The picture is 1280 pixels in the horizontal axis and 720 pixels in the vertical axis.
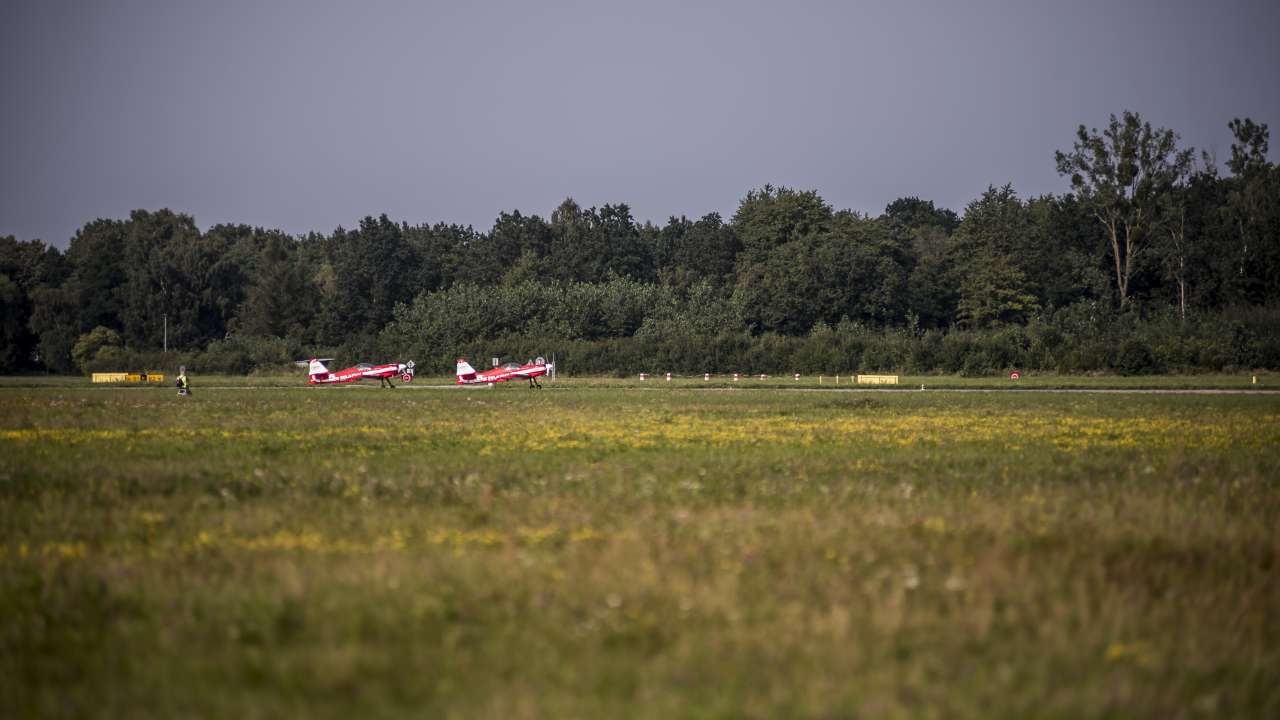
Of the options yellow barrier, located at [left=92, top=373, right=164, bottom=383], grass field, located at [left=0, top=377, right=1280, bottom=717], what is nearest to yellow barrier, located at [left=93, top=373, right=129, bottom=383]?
yellow barrier, located at [left=92, top=373, right=164, bottom=383]

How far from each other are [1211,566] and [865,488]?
4810 mm

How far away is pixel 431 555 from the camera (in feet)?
29.9

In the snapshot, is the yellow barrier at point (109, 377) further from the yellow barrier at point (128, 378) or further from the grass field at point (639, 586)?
the grass field at point (639, 586)

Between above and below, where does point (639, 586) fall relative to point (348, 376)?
below

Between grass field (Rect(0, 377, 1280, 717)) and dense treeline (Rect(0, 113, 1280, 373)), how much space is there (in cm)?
5821

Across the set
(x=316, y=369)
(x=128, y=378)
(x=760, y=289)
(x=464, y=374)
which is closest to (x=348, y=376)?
(x=316, y=369)

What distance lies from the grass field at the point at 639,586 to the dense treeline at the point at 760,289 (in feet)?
191

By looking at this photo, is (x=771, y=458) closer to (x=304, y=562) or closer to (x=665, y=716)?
(x=304, y=562)

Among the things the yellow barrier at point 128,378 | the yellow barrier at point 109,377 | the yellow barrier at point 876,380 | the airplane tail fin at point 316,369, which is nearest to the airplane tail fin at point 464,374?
the airplane tail fin at point 316,369

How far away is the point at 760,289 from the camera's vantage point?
99.0 metres

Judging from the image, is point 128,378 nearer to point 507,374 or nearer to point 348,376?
point 348,376

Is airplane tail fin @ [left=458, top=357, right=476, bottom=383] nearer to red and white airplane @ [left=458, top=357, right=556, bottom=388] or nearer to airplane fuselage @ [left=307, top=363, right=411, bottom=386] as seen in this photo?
red and white airplane @ [left=458, top=357, right=556, bottom=388]

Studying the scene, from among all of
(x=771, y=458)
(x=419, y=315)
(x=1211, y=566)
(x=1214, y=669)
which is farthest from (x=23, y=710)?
(x=419, y=315)

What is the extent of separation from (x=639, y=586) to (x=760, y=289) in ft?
303
